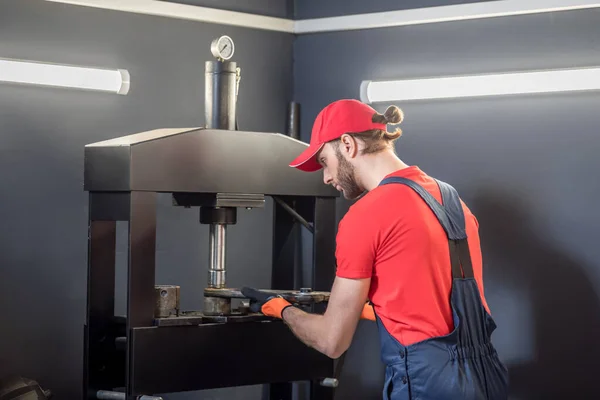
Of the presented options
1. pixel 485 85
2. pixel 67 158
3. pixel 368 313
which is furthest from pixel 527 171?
pixel 67 158

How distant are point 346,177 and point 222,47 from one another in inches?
27.5

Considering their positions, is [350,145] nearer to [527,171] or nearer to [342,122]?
[342,122]

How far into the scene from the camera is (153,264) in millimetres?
2545

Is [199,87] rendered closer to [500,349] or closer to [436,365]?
[500,349]

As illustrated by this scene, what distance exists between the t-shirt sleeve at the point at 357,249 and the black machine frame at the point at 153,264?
2.16 ft

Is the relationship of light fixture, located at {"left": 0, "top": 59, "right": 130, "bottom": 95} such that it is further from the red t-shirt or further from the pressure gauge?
the red t-shirt

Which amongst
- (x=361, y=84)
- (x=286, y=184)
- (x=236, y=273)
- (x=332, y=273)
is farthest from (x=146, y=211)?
(x=361, y=84)

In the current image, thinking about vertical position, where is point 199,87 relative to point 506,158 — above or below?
above

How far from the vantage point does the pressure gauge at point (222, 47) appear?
2.73 m

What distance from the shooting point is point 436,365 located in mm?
2053

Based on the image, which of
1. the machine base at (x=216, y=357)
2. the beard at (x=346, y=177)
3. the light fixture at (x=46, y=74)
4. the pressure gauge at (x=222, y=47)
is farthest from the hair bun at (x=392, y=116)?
the light fixture at (x=46, y=74)

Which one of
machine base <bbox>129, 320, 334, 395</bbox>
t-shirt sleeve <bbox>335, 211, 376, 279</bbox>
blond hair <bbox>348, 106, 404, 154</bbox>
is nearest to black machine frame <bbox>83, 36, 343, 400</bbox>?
machine base <bbox>129, 320, 334, 395</bbox>

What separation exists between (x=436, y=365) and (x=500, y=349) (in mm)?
1181

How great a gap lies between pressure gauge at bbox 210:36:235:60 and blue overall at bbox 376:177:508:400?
0.84 m
